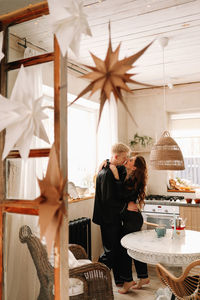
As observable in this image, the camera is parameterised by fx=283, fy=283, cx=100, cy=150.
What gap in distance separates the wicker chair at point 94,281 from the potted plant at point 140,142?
2907 millimetres

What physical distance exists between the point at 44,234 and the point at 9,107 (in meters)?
0.47

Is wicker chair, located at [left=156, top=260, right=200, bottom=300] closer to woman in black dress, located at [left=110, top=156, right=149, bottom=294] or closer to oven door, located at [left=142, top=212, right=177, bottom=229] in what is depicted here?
woman in black dress, located at [left=110, top=156, right=149, bottom=294]

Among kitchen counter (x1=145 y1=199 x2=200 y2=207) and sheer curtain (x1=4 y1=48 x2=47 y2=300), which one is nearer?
sheer curtain (x1=4 y1=48 x2=47 y2=300)

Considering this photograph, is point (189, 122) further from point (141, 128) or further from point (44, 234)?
point (44, 234)

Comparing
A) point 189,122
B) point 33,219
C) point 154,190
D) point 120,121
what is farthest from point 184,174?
point 33,219

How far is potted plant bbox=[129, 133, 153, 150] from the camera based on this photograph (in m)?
4.86

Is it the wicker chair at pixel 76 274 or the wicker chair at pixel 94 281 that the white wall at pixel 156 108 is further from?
the wicker chair at pixel 94 281

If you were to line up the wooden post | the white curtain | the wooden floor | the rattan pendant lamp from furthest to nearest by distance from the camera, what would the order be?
the white curtain, the wooden floor, the rattan pendant lamp, the wooden post

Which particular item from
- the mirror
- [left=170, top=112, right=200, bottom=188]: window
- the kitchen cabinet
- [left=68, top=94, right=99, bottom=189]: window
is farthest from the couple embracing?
the mirror

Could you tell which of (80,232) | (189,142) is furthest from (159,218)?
(189,142)

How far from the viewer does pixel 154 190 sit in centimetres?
477

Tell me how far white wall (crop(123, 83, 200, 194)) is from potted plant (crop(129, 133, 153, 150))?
8 cm

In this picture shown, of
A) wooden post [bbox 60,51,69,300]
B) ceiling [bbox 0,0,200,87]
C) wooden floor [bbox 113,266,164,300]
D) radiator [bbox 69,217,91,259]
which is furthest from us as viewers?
radiator [bbox 69,217,91,259]

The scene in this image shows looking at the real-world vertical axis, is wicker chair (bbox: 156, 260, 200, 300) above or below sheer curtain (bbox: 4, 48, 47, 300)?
below
